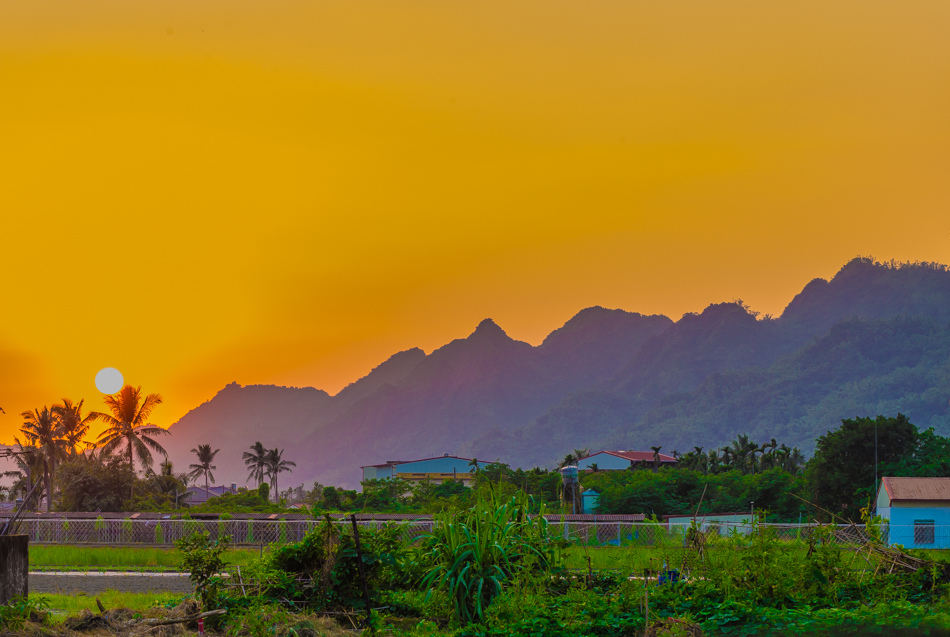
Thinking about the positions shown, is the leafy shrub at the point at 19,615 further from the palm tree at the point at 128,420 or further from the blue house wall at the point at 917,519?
the palm tree at the point at 128,420

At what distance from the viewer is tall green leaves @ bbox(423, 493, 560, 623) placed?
39.8ft

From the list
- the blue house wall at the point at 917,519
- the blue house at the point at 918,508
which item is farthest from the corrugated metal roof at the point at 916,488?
the blue house wall at the point at 917,519

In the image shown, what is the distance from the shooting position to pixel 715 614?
11359 mm

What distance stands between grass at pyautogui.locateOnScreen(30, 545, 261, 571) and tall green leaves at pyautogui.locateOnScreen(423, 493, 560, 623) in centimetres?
1557

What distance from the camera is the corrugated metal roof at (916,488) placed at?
4388 cm

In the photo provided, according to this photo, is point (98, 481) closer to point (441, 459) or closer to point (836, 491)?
point (836, 491)

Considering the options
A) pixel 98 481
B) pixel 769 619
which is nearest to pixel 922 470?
pixel 769 619

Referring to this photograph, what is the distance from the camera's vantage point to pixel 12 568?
12.9 metres

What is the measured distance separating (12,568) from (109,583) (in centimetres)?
945

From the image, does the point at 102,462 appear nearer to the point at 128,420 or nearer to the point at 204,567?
the point at 128,420

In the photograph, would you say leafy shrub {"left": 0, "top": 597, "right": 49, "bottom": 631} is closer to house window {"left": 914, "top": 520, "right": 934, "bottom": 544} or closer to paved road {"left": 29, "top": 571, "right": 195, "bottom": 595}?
paved road {"left": 29, "top": 571, "right": 195, "bottom": 595}

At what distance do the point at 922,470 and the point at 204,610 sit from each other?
54063 millimetres

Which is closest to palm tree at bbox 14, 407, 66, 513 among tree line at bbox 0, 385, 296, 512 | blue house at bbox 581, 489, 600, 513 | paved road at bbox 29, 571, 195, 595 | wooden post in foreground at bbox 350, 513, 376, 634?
tree line at bbox 0, 385, 296, 512

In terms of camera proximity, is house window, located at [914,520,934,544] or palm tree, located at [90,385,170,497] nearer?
house window, located at [914,520,934,544]
